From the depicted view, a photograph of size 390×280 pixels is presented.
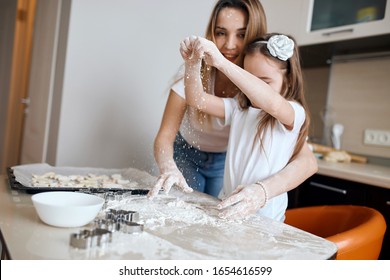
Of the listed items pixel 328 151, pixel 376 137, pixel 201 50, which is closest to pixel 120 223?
pixel 201 50

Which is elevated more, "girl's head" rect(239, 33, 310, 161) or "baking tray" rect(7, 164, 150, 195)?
"girl's head" rect(239, 33, 310, 161)

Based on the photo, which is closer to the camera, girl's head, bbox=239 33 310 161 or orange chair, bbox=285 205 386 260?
orange chair, bbox=285 205 386 260

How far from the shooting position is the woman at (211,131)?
0.98 meters

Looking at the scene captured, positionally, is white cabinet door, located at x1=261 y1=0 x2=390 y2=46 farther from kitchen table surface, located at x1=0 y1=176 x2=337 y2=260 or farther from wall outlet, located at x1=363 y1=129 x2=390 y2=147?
kitchen table surface, located at x1=0 y1=176 x2=337 y2=260

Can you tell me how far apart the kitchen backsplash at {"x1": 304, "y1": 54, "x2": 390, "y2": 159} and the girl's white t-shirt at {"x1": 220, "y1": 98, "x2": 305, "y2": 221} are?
1.01 metres

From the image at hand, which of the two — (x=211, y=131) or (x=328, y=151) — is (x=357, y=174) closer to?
(x=328, y=151)

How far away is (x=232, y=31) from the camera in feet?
3.47

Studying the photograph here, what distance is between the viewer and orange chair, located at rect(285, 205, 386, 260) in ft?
2.59

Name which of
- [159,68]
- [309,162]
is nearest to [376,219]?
[309,162]

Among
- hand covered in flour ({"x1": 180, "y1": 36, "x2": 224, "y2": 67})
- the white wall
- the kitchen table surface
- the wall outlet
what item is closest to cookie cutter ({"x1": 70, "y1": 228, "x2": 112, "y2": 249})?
the kitchen table surface

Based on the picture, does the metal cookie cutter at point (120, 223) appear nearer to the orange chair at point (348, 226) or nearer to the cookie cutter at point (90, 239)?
the cookie cutter at point (90, 239)

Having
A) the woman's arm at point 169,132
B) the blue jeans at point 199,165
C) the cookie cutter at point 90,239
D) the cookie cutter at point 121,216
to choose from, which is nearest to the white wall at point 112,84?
the blue jeans at point 199,165
